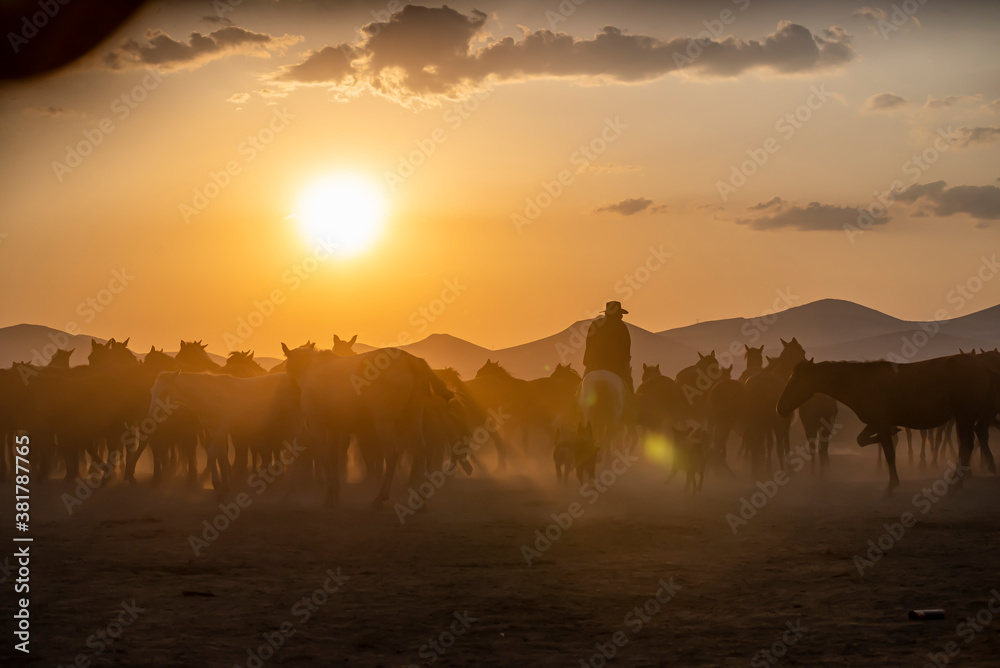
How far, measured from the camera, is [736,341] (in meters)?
156

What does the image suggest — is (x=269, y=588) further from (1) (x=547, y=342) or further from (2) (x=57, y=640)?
(1) (x=547, y=342)

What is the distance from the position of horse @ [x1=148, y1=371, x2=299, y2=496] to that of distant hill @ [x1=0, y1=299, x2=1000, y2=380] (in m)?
98.2

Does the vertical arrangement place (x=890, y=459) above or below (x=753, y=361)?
below

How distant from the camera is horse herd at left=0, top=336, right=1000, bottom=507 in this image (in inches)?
674

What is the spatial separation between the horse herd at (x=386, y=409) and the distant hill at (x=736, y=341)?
8996 centimetres

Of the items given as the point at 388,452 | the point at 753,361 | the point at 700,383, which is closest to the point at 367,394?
the point at 388,452

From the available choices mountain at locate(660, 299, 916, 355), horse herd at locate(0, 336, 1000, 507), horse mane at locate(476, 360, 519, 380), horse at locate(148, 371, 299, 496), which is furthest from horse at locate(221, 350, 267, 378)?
mountain at locate(660, 299, 916, 355)

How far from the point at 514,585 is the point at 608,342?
13.5m

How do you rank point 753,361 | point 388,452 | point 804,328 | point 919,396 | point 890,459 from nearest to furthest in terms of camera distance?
point 388,452, point 890,459, point 919,396, point 753,361, point 804,328

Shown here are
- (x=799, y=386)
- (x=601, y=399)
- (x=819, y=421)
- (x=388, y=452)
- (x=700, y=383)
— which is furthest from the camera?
(x=700, y=383)

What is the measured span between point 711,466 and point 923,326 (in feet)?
549

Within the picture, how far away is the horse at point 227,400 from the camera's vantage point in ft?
58.0

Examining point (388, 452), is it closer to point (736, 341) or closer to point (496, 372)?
point (496, 372)

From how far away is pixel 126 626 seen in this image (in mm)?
7645
